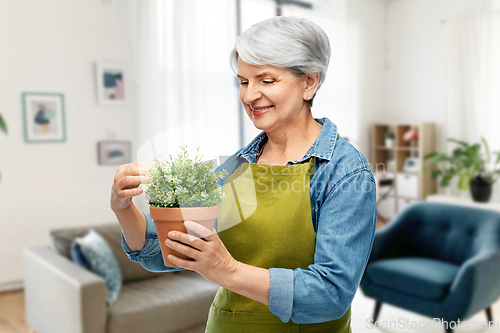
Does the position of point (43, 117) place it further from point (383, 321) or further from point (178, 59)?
point (383, 321)

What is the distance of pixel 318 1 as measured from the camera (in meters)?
4.88

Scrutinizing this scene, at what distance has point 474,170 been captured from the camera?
4.35 metres

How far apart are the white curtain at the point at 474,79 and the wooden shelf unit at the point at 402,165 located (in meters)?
0.34

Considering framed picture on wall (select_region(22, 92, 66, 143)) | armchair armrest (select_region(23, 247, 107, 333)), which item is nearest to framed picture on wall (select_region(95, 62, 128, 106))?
framed picture on wall (select_region(22, 92, 66, 143))

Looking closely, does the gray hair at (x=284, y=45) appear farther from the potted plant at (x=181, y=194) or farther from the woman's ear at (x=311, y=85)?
the potted plant at (x=181, y=194)

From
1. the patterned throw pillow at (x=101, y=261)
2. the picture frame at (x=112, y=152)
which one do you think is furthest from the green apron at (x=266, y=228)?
the picture frame at (x=112, y=152)

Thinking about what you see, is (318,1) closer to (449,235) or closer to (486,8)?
(486,8)

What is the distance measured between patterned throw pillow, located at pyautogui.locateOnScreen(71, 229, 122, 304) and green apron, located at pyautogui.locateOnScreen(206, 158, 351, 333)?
158 centimetres

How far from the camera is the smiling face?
74 centimetres

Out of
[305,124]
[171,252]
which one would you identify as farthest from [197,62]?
[171,252]

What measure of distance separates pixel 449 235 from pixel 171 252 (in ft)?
8.36

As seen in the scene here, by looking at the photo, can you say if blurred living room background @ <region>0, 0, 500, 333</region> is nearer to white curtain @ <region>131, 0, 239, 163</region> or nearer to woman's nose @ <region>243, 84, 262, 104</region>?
white curtain @ <region>131, 0, 239, 163</region>

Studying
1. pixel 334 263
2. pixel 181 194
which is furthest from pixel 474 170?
pixel 181 194

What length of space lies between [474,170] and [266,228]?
426 cm
